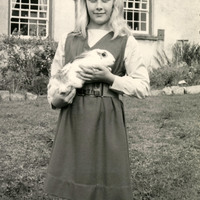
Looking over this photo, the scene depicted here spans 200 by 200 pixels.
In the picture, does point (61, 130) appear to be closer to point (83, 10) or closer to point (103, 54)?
point (103, 54)

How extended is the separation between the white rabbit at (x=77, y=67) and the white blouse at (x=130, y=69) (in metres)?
0.16

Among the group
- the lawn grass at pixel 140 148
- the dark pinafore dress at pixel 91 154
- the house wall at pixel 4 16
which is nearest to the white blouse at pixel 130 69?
the dark pinafore dress at pixel 91 154

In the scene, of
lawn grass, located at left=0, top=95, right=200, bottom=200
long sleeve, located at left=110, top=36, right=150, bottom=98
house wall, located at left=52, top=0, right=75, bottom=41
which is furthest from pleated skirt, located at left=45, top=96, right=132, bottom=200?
house wall, located at left=52, top=0, right=75, bottom=41

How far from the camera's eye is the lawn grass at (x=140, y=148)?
426 centimetres

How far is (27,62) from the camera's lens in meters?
10.8

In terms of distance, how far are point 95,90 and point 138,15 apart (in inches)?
475

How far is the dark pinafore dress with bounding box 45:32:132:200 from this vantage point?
8.76 feet

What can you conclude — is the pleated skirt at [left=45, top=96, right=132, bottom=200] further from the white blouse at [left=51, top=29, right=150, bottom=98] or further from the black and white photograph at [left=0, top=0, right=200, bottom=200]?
the white blouse at [left=51, top=29, right=150, bottom=98]

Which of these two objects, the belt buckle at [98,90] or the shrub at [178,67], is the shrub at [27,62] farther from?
the belt buckle at [98,90]

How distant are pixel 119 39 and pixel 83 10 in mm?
332

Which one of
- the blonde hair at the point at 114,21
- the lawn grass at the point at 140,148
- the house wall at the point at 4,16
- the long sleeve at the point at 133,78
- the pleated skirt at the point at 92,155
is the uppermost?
the house wall at the point at 4,16

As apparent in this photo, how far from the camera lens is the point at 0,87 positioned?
10.0 meters

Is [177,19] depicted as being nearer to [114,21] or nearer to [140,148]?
[140,148]

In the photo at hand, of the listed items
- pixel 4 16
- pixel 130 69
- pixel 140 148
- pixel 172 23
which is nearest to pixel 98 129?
pixel 130 69
